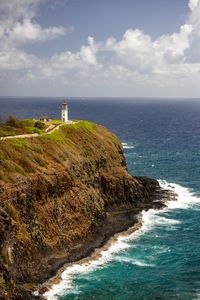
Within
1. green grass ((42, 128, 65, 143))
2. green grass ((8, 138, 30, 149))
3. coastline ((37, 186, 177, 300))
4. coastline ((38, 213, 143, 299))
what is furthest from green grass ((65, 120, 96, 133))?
coastline ((38, 213, 143, 299))

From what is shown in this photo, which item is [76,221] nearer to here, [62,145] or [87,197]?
[87,197]

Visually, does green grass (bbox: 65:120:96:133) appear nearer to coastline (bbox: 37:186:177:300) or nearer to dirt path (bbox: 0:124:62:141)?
dirt path (bbox: 0:124:62:141)

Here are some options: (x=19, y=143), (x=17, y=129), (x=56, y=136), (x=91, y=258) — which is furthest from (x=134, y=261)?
(x=17, y=129)

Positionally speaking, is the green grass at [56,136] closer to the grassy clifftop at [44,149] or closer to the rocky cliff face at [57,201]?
the grassy clifftop at [44,149]

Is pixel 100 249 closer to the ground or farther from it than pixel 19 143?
closer to the ground

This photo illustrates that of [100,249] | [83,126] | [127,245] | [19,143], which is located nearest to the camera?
[100,249]

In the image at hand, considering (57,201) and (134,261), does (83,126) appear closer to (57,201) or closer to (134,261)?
(57,201)

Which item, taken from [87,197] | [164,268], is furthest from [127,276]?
[87,197]
